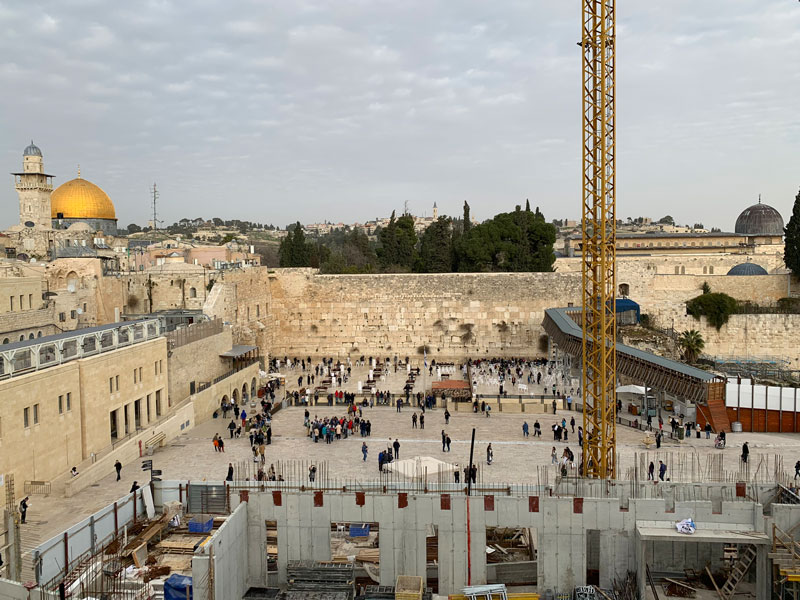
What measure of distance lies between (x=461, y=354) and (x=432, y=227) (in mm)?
10191

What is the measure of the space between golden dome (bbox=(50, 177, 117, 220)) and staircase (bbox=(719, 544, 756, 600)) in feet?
122

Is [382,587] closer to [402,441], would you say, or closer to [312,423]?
[402,441]

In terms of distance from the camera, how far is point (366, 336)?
34.2 m

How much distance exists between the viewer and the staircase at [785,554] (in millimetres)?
9805

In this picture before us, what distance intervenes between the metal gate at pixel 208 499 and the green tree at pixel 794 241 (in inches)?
1182

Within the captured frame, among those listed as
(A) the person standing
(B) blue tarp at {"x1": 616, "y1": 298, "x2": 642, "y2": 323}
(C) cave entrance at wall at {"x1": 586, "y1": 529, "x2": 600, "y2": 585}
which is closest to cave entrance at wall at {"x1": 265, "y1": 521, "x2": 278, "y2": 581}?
(A) the person standing

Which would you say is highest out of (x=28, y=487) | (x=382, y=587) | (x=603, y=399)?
(x=603, y=399)

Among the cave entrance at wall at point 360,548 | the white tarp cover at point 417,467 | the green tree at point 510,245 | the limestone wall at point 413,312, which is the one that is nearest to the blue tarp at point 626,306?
the limestone wall at point 413,312

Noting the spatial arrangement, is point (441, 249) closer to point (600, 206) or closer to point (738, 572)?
point (600, 206)

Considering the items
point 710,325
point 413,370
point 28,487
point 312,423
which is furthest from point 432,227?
point 28,487

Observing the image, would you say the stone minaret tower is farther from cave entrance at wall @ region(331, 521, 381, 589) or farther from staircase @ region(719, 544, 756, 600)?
staircase @ region(719, 544, 756, 600)

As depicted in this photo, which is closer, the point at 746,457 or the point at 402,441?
the point at 746,457

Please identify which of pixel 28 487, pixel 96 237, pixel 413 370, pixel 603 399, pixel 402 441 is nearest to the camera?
pixel 28 487

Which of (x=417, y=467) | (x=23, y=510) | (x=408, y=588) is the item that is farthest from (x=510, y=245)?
(x=23, y=510)
